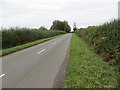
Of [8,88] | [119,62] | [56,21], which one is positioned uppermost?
[56,21]

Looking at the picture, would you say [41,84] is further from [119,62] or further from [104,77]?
[119,62]

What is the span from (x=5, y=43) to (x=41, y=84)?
617 inches

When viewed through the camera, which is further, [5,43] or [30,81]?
[5,43]

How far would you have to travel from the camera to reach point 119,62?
687cm

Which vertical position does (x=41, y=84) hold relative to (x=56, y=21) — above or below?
below

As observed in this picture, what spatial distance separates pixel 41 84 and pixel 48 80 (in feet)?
1.67

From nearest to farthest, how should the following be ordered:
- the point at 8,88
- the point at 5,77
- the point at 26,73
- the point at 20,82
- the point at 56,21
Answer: the point at 8,88 < the point at 20,82 < the point at 5,77 < the point at 26,73 < the point at 56,21

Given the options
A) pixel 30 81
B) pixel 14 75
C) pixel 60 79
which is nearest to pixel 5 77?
pixel 14 75

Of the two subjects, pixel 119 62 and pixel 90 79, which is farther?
pixel 119 62

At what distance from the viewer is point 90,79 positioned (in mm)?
5562

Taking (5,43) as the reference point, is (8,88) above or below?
below

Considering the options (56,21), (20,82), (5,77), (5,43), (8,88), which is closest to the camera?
(8,88)

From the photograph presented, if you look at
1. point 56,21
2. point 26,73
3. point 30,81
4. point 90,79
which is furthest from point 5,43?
point 56,21

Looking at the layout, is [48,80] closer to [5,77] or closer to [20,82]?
[20,82]
